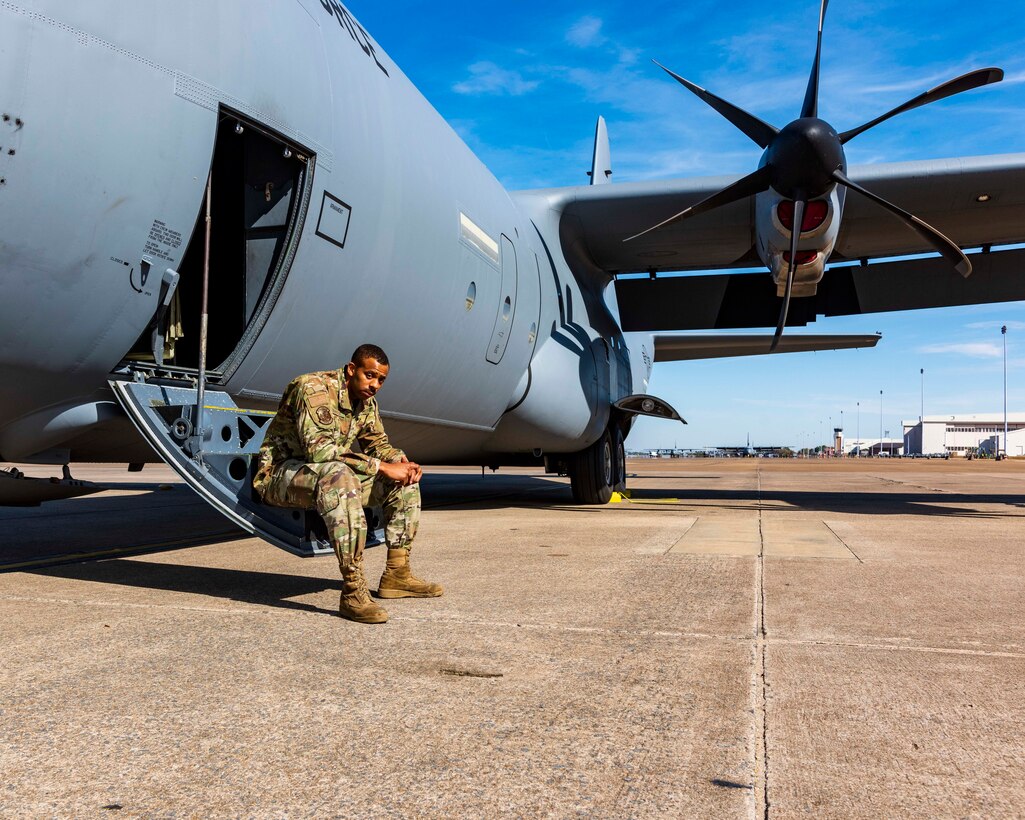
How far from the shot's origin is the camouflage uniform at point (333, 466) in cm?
393

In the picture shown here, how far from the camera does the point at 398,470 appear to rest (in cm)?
421

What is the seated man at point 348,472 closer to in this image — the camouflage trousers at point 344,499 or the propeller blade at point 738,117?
the camouflage trousers at point 344,499

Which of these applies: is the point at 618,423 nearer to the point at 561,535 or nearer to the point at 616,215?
the point at 616,215

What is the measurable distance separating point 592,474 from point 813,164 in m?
5.11

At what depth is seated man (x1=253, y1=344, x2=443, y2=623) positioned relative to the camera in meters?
3.90

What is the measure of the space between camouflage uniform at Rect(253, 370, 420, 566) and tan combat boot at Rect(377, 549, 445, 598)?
0.07m

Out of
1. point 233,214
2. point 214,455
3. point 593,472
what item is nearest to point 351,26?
point 233,214

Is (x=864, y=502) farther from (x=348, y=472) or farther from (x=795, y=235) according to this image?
(x=348, y=472)

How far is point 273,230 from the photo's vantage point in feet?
17.3

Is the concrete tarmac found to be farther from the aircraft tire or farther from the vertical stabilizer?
the vertical stabilizer

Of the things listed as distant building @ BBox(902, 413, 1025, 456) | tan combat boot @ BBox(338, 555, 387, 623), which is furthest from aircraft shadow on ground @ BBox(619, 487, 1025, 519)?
distant building @ BBox(902, 413, 1025, 456)

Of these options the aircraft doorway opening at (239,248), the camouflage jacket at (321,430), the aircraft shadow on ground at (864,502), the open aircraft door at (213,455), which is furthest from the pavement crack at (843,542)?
the aircraft doorway opening at (239,248)

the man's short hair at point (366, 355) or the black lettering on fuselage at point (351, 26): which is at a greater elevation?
the black lettering on fuselage at point (351, 26)

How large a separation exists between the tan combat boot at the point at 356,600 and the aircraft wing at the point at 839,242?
24.9ft
